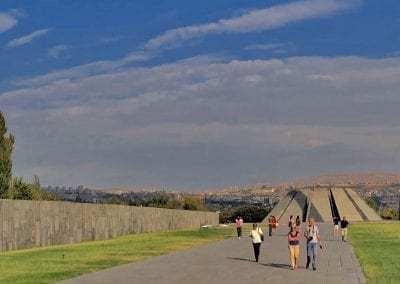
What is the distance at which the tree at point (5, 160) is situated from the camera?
169ft

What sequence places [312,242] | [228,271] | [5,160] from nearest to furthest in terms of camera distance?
[228,271] < [312,242] < [5,160]

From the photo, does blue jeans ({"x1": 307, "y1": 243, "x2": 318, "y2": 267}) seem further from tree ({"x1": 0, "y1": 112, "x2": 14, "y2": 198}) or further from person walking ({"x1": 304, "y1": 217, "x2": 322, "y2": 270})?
tree ({"x1": 0, "y1": 112, "x2": 14, "y2": 198})

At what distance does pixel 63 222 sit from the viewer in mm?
40031

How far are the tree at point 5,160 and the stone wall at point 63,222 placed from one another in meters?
7.99

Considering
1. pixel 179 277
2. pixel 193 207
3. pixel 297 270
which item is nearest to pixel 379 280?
pixel 297 270

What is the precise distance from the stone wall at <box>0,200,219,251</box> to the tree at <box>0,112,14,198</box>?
26.2ft

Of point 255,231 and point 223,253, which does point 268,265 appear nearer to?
point 255,231

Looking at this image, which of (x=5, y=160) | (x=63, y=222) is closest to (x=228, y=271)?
(x=63, y=222)

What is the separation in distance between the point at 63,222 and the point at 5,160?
14620 millimetres

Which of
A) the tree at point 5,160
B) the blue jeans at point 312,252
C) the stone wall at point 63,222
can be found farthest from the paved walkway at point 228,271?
the tree at point 5,160

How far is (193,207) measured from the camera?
119m

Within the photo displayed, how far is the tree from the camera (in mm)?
51500

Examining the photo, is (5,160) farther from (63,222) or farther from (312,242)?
(312,242)

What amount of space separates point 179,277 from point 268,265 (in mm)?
4726
